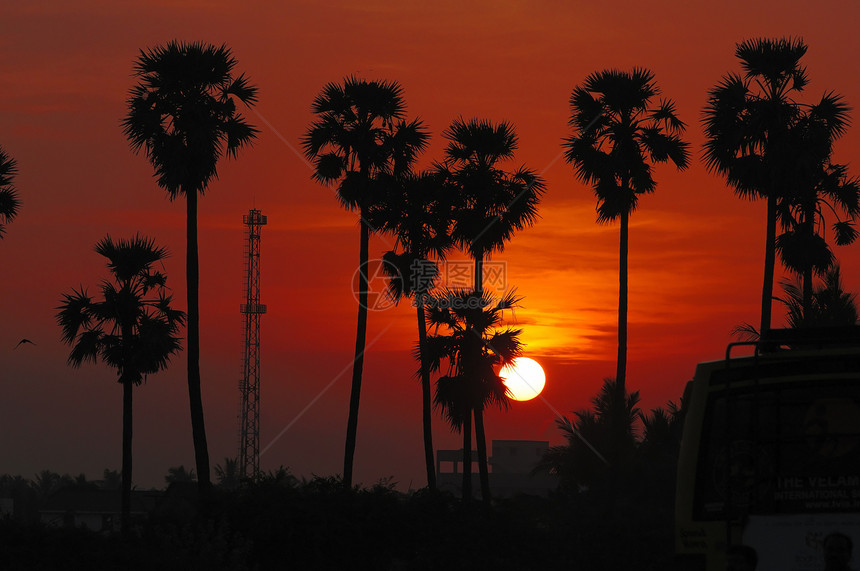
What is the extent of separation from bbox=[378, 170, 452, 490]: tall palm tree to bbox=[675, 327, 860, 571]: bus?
36726 millimetres

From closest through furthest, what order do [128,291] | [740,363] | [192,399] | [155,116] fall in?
[740,363]
[192,399]
[155,116]
[128,291]

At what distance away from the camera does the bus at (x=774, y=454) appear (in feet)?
37.6

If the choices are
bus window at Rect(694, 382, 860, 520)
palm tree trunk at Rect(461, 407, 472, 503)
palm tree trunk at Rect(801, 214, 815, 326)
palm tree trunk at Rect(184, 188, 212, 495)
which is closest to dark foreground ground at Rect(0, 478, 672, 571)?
palm tree trunk at Rect(184, 188, 212, 495)

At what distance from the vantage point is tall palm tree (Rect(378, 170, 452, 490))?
49.5m

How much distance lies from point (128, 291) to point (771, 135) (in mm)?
26065

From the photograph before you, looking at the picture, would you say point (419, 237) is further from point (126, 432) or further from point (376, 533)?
point (376, 533)

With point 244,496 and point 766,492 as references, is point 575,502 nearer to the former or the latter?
point 244,496

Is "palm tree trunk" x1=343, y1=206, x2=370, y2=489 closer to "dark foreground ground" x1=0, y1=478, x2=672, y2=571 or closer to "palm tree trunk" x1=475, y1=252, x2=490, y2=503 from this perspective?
"palm tree trunk" x1=475, y1=252, x2=490, y2=503

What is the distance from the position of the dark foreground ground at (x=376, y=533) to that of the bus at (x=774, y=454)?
14.7 m

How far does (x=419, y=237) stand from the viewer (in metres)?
50.0

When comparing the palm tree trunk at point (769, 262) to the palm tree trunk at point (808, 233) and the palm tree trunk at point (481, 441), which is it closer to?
the palm tree trunk at point (808, 233)

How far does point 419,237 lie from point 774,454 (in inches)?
1522

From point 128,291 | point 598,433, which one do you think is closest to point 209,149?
point 128,291

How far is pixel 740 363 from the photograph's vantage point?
12703 millimetres
